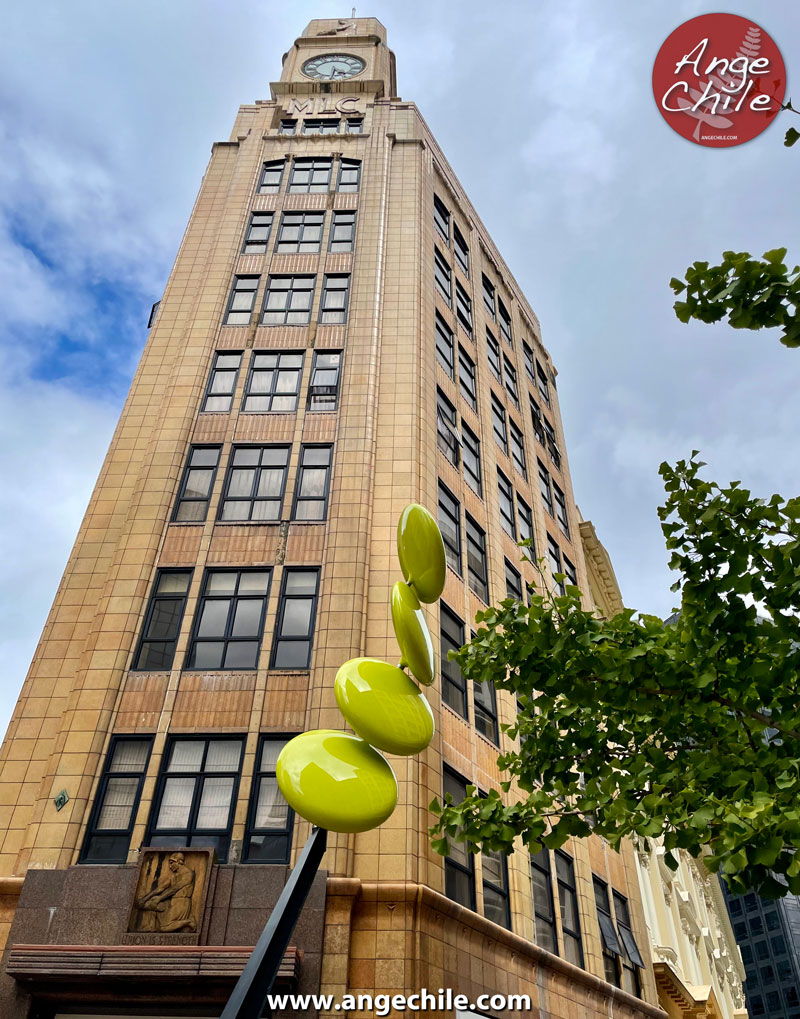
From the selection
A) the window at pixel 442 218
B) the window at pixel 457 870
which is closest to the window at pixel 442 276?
the window at pixel 442 218

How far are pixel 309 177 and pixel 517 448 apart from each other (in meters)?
12.0

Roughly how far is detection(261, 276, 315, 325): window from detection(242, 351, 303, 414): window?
1.59 m

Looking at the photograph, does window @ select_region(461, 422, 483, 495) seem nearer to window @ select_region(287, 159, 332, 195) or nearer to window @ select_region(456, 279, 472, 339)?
window @ select_region(456, 279, 472, 339)

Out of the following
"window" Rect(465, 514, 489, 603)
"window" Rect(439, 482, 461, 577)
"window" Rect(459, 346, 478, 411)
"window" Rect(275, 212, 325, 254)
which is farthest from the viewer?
"window" Rect(459, 346, 478, 411)

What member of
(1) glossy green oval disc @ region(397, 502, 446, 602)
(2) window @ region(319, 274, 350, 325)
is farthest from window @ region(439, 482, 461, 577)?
(1) glossy green oval disc @ region(397, 502, 446, 602)

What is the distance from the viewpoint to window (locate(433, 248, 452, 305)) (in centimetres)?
2547

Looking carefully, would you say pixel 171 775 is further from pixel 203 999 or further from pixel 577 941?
pixel 577 941

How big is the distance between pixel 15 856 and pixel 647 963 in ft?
55.2

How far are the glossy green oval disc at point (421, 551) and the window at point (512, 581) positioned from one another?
701 inches

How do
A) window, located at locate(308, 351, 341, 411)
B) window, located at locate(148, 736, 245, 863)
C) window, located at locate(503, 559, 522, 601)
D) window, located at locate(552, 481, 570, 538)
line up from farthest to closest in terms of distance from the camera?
window, located at locate(552, 481, 570, 538) < window, located at locate(503, 559, 522, 601) < window, located at locate(308, 351, 341, 411) < window, located at locate(148, 736, 245, 863)

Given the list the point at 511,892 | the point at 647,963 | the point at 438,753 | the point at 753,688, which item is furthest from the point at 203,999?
the point at 647,963

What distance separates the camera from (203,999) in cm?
1115

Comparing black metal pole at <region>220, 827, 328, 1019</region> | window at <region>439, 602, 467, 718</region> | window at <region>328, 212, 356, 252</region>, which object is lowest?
black metal pole at <region>220, 827, 328, 1019</region>

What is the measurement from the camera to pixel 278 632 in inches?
611
